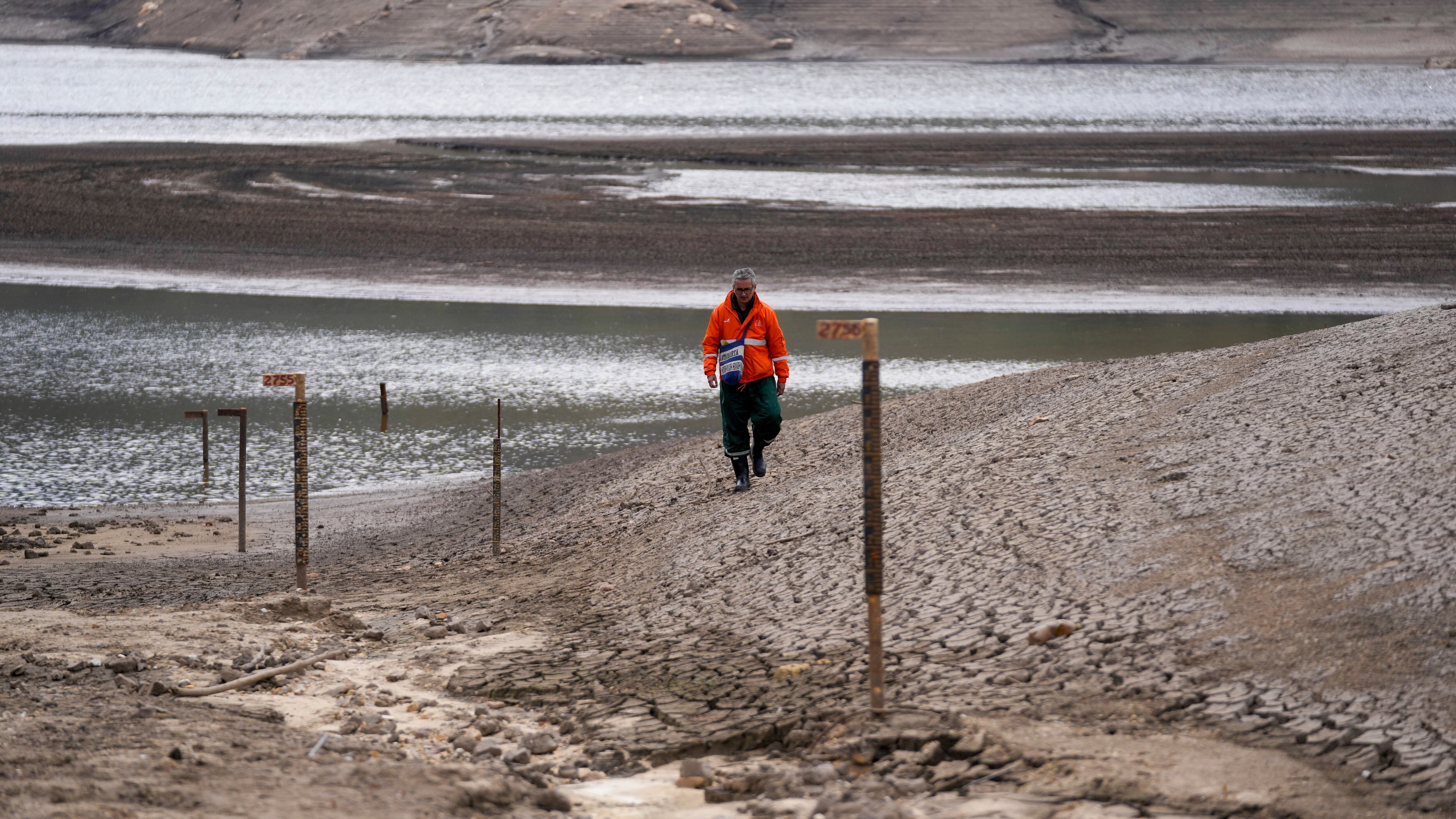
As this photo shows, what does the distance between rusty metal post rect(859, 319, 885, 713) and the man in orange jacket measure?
3.51 meters

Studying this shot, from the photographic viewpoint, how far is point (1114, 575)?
654cm

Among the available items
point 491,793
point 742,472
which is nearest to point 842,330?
point 491,793

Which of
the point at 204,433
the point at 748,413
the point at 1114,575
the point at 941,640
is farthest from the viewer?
the point at 204,433

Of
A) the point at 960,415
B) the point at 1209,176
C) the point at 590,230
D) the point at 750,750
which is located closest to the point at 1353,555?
the point at 750,750

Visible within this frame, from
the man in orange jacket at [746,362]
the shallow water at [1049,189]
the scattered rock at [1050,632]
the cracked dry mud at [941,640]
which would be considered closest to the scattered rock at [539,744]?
the cracked dry mud at [941,640]

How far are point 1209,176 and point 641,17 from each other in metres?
60.4

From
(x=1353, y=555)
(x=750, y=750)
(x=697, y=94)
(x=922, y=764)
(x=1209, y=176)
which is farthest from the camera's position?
(x=697, y=94)

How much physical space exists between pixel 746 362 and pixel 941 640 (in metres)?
3.62

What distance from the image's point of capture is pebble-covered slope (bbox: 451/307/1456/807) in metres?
5.37

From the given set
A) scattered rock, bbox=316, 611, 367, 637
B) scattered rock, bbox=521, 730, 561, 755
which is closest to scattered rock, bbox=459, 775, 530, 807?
scattered rock, bbox=521, 730, 561, 755

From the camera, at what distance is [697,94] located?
213 ft

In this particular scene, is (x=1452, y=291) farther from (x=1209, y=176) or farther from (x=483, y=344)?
(x=483, y=344)

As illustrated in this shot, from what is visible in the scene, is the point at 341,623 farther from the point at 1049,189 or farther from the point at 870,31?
the point at 870,31

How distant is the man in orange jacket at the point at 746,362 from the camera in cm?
937
